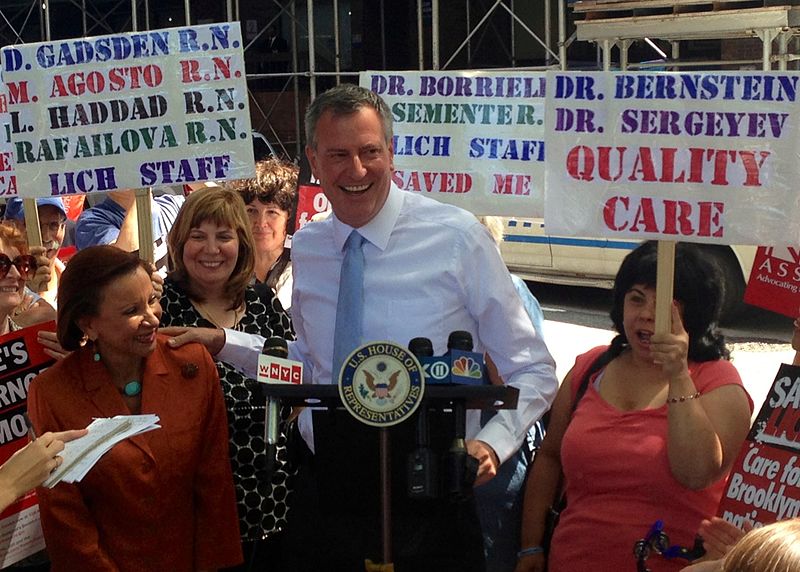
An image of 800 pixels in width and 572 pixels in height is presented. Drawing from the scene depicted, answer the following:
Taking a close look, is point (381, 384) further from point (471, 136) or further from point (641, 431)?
point (471, 136)

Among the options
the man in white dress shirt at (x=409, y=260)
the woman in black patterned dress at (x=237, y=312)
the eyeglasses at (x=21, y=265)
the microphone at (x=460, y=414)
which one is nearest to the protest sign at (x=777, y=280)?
the man in white dress shirt at (x=409, y=260)

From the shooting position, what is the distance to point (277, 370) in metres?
3.09

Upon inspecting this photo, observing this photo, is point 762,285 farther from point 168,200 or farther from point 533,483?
point 168,200

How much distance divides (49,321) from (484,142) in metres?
2.08

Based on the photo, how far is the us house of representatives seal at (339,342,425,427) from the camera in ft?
8.50

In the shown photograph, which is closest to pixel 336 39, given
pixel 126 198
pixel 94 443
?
pixel 126 198

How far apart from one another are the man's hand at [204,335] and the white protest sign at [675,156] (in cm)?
108

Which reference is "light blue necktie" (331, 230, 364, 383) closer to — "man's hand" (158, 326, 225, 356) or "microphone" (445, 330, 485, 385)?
"man's hand" (158, 326, 225, 356)

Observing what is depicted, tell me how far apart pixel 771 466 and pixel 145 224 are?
2.14 meters

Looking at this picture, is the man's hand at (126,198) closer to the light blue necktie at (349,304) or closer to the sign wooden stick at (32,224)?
the sign wooden stick at (32,224)

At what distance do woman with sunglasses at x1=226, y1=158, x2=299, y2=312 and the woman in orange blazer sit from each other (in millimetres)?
1445

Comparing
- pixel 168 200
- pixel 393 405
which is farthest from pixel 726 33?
pixel 393 405

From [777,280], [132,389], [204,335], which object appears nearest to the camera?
[132,389]

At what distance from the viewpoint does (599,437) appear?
362cm
